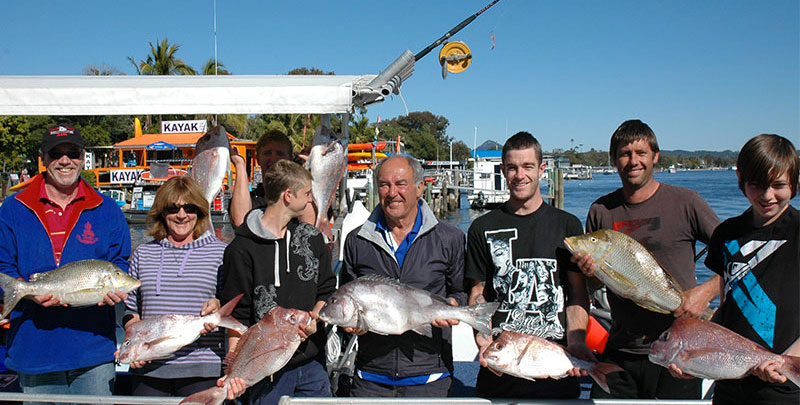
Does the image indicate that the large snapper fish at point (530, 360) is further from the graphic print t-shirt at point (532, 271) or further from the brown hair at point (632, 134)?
the brown hair at point (632, 134)

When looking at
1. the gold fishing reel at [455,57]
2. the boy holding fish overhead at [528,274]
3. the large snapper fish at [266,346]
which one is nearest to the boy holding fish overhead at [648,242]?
the boy holding fish overhead at [528,274]

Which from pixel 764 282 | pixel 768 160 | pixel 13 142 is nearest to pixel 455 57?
pixel 768 160

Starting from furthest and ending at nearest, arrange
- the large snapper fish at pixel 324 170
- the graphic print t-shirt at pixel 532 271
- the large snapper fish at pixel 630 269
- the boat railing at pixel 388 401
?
the large snapper fish at pixel 324 170
the graphic print t-shirt at pixel 532 271
the large snapper fish at pixel 630 269
the boat railing at pixel 388 401

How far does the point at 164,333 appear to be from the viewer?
9.96ft

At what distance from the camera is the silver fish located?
4.29 metres

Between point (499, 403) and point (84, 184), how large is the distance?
298cm

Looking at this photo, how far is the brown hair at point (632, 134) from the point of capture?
337cm

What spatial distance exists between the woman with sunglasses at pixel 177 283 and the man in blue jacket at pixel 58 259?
0.27 metres

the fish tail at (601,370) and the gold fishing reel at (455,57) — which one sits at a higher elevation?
the gold fishing reel at (455,57)

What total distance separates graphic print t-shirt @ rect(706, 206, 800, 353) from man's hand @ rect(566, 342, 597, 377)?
68 cm

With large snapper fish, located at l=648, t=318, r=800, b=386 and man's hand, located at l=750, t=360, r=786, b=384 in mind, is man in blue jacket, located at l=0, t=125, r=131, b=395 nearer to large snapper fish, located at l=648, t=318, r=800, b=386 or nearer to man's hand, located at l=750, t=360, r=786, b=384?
large snapper fish, located at l=648, t=318, r=800, b=386

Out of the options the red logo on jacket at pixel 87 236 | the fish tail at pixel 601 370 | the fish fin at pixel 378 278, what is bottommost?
the fish tail at pixel 601 370

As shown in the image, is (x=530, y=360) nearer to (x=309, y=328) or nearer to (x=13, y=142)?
(x=309, y=328)

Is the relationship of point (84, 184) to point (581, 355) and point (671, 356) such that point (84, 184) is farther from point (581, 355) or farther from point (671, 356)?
point (671, 356)
